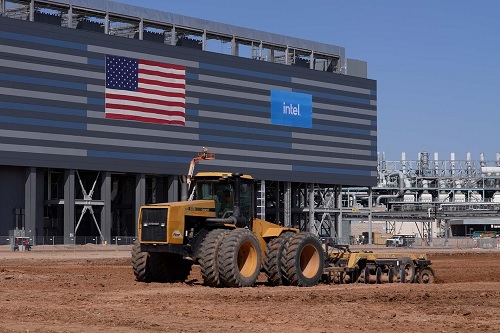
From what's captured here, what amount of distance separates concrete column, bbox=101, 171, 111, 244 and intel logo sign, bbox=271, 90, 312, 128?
2763cm

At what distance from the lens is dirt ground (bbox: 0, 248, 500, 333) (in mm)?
21031

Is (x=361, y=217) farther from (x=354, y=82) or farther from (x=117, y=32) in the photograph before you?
(x=117, y=32)

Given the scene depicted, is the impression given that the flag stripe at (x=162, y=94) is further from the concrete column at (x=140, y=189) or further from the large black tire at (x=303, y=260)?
the large black tire at (x=303, y=260)

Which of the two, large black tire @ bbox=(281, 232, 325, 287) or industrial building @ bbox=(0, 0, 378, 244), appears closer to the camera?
large black tire @ bbox=(281, 232, 325, 287)

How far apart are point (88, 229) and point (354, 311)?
94.0 m

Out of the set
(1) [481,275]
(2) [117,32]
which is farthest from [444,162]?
(1) [481,275]

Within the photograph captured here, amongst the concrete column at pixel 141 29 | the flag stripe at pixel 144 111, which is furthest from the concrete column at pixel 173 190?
the concrete column at pixel 141 29

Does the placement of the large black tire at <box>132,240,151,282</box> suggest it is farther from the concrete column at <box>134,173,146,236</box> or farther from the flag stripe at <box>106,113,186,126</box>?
the concrete column at <box>134,173,146,236</box>

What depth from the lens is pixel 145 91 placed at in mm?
115938

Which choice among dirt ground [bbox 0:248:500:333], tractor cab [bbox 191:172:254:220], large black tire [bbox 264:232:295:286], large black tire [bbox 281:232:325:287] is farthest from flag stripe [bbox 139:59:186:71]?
large black tire [bbox 264:232:295:286]

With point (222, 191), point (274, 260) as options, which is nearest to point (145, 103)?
point (222, 191)

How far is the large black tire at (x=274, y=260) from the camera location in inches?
1261

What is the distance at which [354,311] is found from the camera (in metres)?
24.2

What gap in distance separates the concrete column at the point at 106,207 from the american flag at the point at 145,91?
7.07 m
